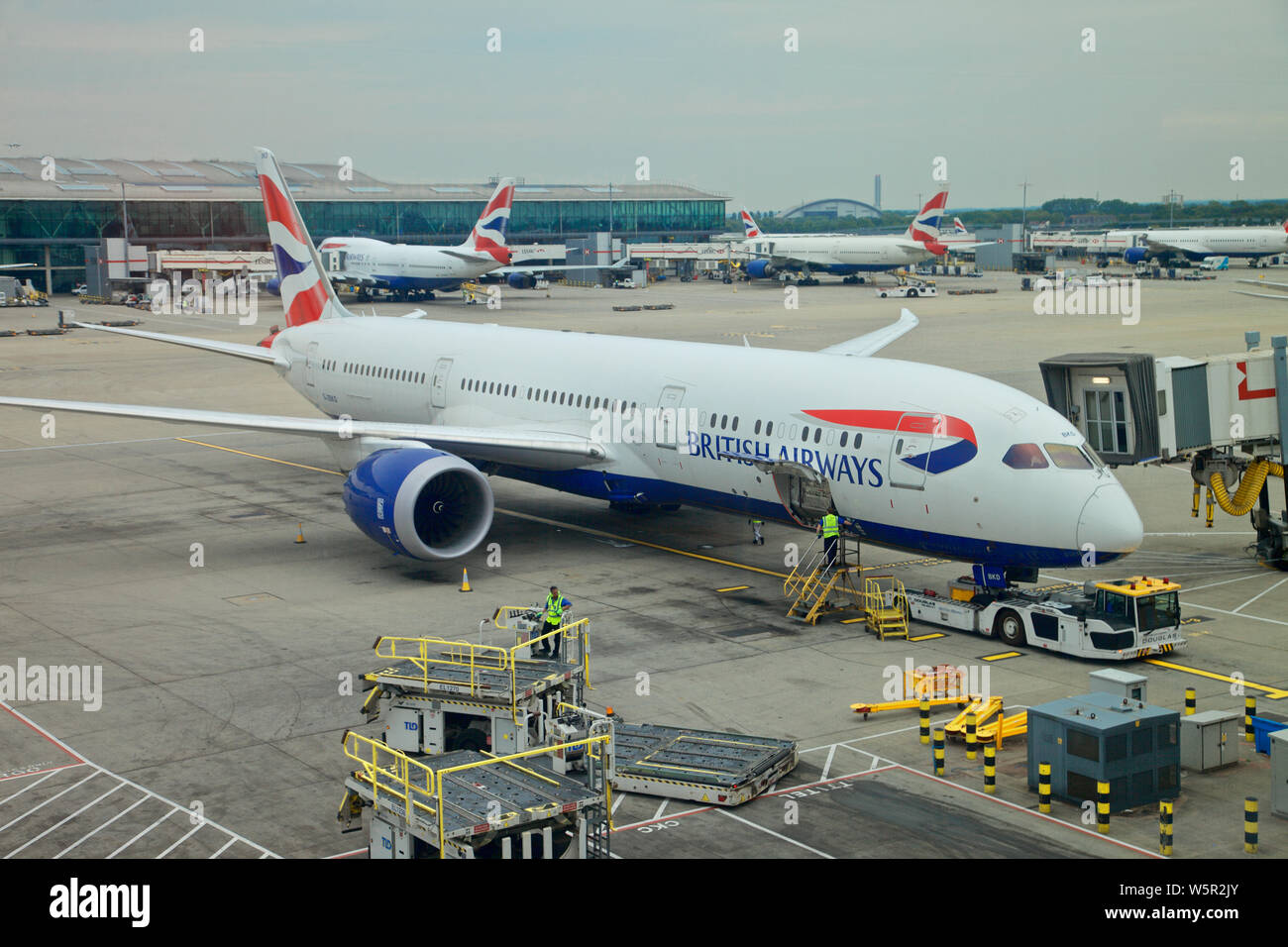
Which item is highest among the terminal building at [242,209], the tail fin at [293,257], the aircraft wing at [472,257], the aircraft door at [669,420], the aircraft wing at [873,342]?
the terminal building at [242,209]

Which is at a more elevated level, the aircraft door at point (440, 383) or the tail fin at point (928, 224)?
the tail fin at point (928, 224)

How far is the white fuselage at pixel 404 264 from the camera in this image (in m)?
104

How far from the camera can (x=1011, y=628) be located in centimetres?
2398

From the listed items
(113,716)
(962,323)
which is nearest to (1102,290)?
(962,323)

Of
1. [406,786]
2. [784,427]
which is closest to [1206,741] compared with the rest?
[406,786]

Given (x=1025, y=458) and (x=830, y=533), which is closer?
(x=1025, y=458)

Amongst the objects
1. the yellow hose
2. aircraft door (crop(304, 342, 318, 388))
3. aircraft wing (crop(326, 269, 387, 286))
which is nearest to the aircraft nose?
the yellow hose

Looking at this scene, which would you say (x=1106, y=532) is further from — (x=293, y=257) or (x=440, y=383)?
(x=293, y=257)

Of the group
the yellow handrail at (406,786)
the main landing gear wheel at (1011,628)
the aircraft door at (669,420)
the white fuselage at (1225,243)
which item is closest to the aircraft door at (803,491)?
the aircraft door at (669,420)

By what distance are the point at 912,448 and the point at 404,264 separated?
85765mm

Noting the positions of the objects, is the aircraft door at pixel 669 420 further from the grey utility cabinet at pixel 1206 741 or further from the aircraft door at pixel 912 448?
the grey utility cabinet at pixel 1206 741

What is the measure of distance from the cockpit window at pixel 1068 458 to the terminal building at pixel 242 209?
109 meters

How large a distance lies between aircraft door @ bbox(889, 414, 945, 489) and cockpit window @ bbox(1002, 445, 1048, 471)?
1.30m

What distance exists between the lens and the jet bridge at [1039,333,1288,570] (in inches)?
1097
